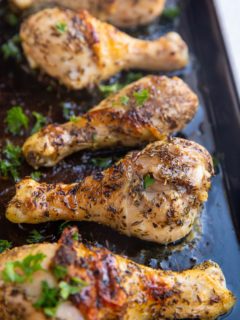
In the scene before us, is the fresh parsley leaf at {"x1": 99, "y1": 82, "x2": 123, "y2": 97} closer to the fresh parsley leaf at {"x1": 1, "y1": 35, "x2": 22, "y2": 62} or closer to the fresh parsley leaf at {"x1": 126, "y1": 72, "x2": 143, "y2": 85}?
the fresh parsley leaf at {"x1": 126, "y1": 72, "x2": 143, "y2": 85}

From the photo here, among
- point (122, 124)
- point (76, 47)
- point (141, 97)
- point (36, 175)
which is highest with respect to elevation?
point (76, 47)

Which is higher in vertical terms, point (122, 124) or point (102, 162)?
point (122, 124)

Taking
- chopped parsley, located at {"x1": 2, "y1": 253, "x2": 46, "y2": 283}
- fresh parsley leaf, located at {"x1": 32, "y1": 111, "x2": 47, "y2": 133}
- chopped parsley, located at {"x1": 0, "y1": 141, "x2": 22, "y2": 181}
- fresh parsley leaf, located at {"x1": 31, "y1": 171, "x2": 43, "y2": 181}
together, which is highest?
fresh parsley leaf, located at {"x1": 32, "y1": 111, "x2": 47, "y2": 133}

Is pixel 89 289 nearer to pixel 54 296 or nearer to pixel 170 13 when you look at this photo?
pixel 54 296

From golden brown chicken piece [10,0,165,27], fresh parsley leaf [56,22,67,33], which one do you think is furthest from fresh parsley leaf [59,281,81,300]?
golden brown chicken piece [10,0,165,27]

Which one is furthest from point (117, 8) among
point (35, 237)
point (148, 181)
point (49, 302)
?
point (49, 302)

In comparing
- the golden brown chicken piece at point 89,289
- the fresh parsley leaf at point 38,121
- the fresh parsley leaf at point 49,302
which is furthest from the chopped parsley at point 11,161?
the fresh parsley leaf at point 49,302

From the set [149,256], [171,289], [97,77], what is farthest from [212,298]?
[97,77]
